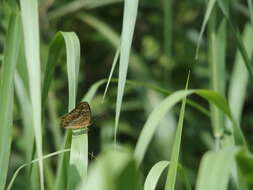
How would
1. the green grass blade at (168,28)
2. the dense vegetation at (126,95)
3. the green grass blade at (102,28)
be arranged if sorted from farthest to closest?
1. the green grass blade at (102,28)
2. the green grass blade at (168,28)
3. the dense vegetation at (126,95)

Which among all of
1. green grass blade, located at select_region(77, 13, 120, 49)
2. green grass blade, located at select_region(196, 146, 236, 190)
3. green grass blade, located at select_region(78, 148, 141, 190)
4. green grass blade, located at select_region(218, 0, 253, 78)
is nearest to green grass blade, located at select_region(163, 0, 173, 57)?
green grass blade, located at select_region(77, 13, 120, 49)

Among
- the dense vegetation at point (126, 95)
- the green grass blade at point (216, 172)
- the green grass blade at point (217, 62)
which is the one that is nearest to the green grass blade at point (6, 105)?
the dense vegetation at point (126, 95)

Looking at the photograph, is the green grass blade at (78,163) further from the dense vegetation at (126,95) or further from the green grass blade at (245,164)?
the green grass blade at (245,164)

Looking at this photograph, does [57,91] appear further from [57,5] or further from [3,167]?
[3,167]

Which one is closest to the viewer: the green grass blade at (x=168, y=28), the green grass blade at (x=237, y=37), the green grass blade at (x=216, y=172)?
the green grass blade at (x=216, y=172)

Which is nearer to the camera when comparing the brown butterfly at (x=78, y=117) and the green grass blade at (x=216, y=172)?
the green grass blade at (x=216, y=172)

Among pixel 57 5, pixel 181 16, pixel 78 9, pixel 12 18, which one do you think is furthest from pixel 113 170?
pixel 181 16

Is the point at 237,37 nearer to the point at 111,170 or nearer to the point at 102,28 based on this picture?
the point at 111,170
